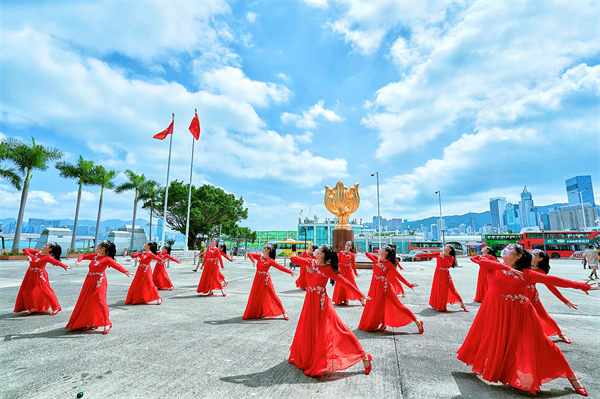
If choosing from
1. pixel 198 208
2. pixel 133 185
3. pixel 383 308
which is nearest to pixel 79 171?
pixel 133 185

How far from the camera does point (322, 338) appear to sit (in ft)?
12.0

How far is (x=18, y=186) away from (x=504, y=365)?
34.9 m

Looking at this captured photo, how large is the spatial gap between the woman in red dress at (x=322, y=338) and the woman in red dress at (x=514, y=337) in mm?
1443

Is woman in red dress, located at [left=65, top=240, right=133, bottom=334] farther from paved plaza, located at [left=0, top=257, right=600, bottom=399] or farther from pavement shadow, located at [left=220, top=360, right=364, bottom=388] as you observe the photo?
pavement shadow, located at [left=220, top=360, right=364, bottom=388]

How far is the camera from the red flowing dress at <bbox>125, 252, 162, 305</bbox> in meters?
7.84

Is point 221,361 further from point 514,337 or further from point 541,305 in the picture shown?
point 541,305

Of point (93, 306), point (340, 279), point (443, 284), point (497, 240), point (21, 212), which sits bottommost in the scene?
point (93, 306)

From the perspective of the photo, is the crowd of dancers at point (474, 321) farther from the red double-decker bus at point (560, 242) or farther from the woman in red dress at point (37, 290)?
the red double-decker bus at point (560, 242)

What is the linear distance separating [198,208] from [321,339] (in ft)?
119

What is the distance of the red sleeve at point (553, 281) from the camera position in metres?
3.13

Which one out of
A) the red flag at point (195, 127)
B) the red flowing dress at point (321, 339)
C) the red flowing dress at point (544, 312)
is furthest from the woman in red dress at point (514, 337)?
the red flag at point (195, 127)

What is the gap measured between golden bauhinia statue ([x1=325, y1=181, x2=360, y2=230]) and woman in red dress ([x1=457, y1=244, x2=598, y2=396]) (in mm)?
16629

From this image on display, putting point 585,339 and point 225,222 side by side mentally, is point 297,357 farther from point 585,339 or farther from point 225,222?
point 225,222

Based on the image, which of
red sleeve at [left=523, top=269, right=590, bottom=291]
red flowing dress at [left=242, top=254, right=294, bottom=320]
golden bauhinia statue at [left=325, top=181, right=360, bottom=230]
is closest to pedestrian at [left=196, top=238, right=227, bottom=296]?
red flowing dress at [left=242, top=254, right=294, bottom=320]
